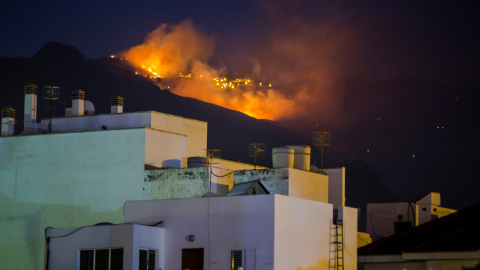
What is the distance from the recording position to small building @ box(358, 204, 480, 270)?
39.7m

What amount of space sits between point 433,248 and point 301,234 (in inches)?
271

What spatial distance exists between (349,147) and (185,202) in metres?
92.2

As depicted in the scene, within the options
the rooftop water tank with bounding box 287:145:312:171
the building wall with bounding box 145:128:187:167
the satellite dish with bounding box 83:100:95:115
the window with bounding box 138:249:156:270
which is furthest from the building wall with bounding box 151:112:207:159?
the window with bounding box 138:249:156:270

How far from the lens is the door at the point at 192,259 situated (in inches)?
1486

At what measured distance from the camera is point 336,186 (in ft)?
175

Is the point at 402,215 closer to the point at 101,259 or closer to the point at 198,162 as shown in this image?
the point at 198,162

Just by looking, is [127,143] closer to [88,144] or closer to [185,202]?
[88,144]

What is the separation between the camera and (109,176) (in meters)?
51.4

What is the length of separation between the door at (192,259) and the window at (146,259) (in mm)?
1350

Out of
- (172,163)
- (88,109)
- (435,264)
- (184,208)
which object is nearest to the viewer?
(184,208)

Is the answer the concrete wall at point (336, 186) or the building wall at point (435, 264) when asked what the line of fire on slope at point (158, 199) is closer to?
the concrete wall at point (336, 186)

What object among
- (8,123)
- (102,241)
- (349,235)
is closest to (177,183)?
(349,235)

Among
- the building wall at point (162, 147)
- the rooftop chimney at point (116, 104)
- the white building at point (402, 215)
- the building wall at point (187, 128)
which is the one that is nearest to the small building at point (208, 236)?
the building wall at point (162, 147)

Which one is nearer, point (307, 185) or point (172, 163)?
point (307, 185)
